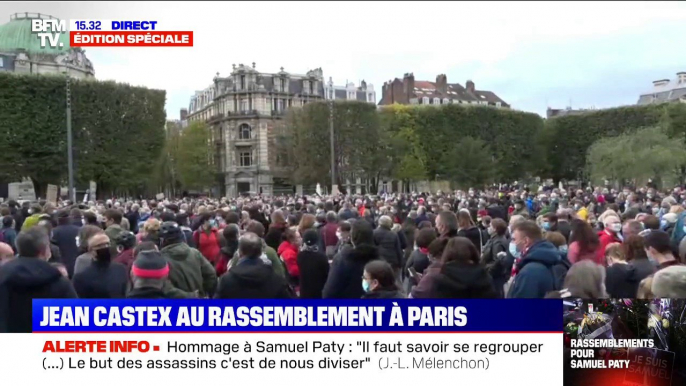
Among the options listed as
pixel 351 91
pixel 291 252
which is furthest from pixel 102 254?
pixel 351 91

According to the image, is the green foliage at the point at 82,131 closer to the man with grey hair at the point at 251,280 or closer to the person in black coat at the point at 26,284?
the person in black coat at the point at 26,284

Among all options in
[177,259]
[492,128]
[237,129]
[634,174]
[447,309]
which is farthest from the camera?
[237,129]

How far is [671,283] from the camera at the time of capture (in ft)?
16.8

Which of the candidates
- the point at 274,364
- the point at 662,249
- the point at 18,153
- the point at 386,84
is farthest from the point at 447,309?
the point at 386,84

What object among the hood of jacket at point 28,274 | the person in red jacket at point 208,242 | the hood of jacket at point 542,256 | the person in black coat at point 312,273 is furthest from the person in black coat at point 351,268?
the person in red jacket at point 208,242

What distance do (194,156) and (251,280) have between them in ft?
230

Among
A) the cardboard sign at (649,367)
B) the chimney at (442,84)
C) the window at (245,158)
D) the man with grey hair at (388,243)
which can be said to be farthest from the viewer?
the chimney at (442,84)

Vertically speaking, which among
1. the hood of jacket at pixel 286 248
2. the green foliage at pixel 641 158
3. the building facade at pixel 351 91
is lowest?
the hood of jacket at pixel 286 248

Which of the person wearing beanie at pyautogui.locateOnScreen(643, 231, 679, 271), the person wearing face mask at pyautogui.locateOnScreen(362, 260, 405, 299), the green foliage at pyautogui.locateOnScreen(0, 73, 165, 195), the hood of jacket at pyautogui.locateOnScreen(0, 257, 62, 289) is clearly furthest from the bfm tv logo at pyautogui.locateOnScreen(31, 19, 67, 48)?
the green foliage at pyautogui.locateOnScreen(0, 73, 165, 195)

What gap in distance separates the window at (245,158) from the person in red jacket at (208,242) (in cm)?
6875

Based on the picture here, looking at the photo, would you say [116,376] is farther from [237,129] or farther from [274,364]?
[237,129]

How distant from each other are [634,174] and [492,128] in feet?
69.4

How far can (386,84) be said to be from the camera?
305 ft

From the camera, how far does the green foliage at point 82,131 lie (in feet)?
131
